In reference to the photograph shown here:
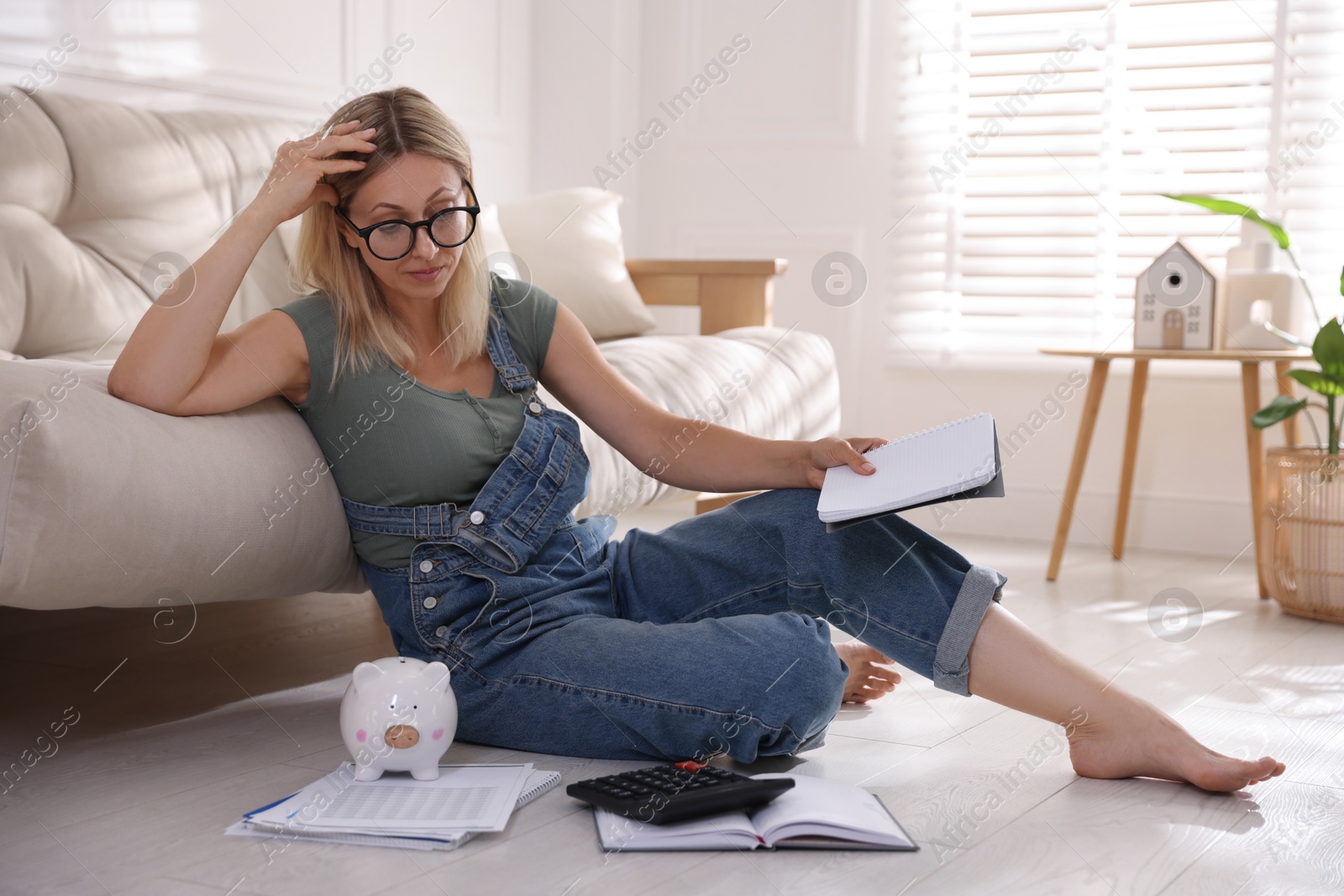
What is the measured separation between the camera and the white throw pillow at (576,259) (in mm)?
2434

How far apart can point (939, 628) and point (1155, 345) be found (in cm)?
151

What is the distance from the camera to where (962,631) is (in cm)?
120

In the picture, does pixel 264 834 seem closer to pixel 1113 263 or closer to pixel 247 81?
pixel 247 81

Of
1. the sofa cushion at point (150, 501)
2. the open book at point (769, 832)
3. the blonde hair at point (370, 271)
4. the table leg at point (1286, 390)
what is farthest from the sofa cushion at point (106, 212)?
the table leg at point (1286, 390)

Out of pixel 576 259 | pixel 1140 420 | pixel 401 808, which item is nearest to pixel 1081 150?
pixel 1140 420

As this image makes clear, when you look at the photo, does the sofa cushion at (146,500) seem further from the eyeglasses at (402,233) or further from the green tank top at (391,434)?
the eyeglasses at (402,233)

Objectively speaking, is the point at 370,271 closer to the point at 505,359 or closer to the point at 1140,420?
the point at 505,359

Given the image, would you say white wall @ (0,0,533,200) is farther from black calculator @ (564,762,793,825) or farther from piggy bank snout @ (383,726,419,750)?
black calculator @ (564,762,793,825)

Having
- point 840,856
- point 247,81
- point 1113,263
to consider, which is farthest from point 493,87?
point 840,856

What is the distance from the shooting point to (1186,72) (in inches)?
108

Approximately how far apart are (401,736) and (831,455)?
1.69 ft

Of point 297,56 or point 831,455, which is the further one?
point 297,56

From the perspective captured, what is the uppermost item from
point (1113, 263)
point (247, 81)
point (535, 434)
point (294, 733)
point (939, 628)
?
point (247, 81)

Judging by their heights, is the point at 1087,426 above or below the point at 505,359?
below
